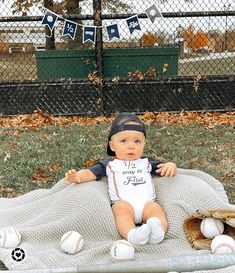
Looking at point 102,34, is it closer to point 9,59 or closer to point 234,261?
point 9,59

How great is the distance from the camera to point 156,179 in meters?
4.10

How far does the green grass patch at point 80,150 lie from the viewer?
5211mm

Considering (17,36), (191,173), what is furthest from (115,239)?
(17,36)

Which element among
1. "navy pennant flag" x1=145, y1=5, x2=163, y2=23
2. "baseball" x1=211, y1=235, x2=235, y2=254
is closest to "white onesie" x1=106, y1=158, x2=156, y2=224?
"baseball" x1=211, y1=235, x2=235, y2=254

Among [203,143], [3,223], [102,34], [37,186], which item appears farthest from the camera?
[102,34]

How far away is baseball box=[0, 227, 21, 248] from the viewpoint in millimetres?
3406

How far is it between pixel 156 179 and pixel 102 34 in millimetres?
4912

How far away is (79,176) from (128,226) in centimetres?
61

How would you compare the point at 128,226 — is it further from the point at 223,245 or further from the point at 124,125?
the point at 124,125

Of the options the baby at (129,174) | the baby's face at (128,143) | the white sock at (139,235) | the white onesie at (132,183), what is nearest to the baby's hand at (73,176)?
the baby at (129,174)

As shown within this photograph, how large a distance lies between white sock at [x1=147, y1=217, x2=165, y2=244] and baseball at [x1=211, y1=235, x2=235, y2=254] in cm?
31

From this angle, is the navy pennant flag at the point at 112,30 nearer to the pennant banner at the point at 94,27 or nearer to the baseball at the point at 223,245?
the pennant banner at the point at 94,27

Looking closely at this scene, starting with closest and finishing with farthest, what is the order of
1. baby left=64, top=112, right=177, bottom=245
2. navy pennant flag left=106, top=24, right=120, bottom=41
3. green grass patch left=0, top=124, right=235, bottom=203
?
baby left=64, top=112, right=177, bottom=245, green grass patch left=0, top=124, right=235, bottom=203, navy pennant flag left=106, top=24, right=120, bottom=41

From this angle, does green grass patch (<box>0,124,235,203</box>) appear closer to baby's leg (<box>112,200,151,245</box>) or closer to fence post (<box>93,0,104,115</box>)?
fence post (<box>93,0,104,115</box>)
